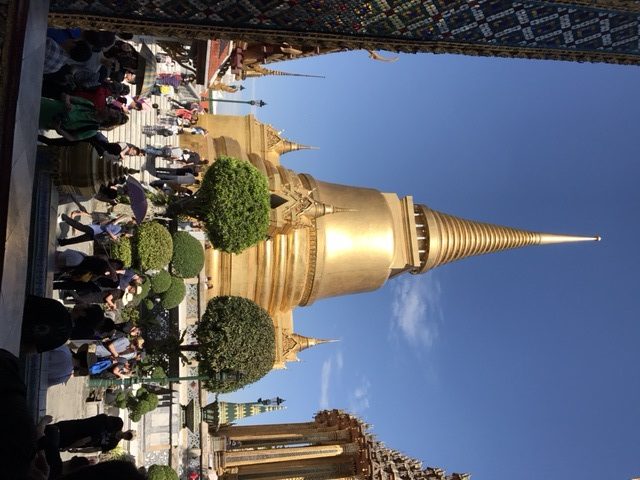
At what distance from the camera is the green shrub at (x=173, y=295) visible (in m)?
17.9

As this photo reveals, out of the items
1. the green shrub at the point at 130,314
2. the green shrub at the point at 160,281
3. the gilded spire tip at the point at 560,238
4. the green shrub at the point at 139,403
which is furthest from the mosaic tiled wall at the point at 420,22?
the gilded spire tip at the point at 560,238

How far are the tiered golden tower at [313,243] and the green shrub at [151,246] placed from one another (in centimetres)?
518

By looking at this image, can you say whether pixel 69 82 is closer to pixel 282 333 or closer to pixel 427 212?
pixel 282 333

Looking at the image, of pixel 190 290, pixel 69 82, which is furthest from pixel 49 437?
pixel 190 290

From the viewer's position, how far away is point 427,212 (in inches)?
1004

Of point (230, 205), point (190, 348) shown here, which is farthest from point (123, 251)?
point (190, 348)

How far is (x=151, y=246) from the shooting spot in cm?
1620

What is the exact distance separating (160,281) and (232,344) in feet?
9.01

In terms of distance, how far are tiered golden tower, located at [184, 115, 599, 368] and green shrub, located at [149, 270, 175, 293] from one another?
14.7 feet

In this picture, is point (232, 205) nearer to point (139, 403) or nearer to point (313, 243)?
point (313, 243)

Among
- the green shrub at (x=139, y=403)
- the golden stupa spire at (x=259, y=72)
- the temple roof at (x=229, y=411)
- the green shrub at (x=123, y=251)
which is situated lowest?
the temple roof at (x=229, y=411)

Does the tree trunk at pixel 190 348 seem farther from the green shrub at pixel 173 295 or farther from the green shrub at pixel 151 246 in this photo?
the green shrub at pixel 151 246

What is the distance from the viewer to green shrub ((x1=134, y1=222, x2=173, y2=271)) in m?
16.1

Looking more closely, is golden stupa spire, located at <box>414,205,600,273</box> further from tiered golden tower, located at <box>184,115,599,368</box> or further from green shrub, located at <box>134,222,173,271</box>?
green shrub, located at <box>134,222,173,271</box>
